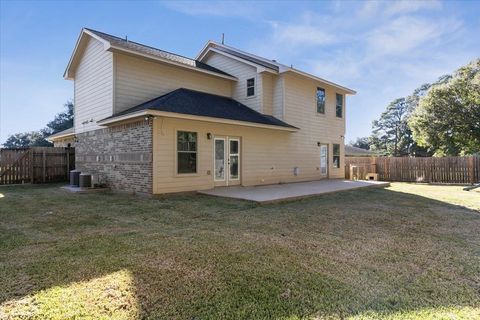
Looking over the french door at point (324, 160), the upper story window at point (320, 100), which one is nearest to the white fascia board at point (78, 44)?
the upper story window at point (320, 100)

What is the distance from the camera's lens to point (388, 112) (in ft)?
154

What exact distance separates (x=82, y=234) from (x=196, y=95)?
8495mm

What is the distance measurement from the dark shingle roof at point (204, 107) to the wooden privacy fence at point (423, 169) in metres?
9.21

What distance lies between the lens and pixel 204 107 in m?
11.0

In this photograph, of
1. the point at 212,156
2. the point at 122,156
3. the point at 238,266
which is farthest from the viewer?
the point at 212,156

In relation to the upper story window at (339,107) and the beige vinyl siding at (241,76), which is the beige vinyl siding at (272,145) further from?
the beige vinyl siding at (241,76)

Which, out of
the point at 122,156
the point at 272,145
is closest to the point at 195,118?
the point at 122,156

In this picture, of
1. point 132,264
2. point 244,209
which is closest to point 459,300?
point 132,264

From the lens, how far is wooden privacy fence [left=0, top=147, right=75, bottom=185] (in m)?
13.3

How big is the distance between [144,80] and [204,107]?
280 centimetres

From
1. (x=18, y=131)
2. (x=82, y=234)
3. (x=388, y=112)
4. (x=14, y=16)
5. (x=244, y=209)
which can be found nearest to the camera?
(x=82, y=234)

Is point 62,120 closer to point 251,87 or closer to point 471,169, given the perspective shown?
point 251,87

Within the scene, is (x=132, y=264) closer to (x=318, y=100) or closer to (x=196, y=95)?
(x=196, y=95)

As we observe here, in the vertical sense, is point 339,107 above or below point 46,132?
below
